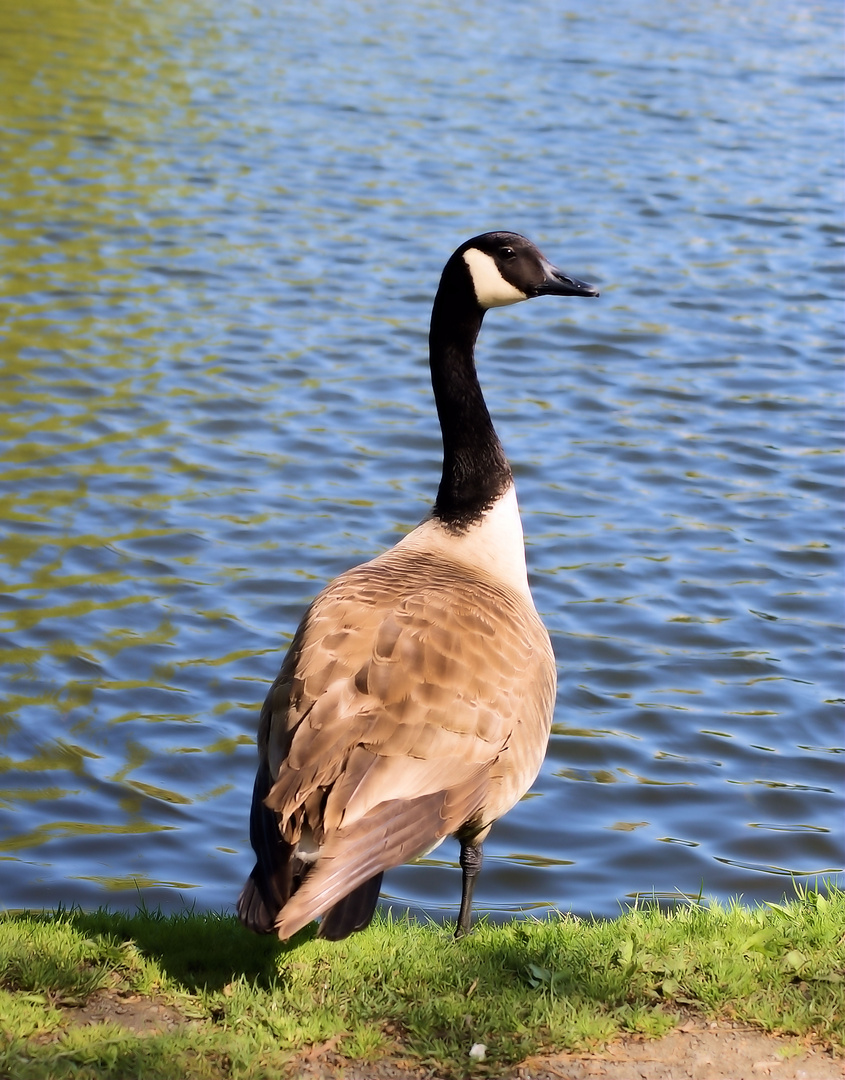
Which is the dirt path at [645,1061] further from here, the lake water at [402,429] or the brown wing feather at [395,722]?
the lake water at [402,429]

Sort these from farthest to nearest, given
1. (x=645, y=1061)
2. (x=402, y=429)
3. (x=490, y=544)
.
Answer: (x=402, y=429) → (x=490, y=544) → (x=645, y=1061)

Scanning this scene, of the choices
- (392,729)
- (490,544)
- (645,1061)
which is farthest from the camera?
(490,544)

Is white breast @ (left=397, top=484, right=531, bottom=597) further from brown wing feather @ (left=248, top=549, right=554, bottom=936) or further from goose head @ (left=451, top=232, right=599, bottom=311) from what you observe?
goose head @ (left=451, top=232, right=599, bottom=311)

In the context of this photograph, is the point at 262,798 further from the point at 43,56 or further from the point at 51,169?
the point at 43,56

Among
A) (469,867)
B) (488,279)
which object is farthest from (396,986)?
(488,279)

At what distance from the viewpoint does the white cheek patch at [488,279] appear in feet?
18.5

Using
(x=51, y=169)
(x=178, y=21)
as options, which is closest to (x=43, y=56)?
(x=178, y=21)

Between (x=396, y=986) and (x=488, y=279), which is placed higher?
(x=488, y=279)

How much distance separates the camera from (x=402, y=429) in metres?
10.1

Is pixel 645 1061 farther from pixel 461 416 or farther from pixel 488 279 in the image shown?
pixel 488 279

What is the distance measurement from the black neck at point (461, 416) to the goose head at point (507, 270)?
0.16ft

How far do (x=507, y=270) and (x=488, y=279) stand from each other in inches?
3.2

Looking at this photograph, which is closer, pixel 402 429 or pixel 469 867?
pixel 469 867

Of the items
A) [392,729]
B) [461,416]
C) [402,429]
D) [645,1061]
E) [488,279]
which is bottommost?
[645,1061]
